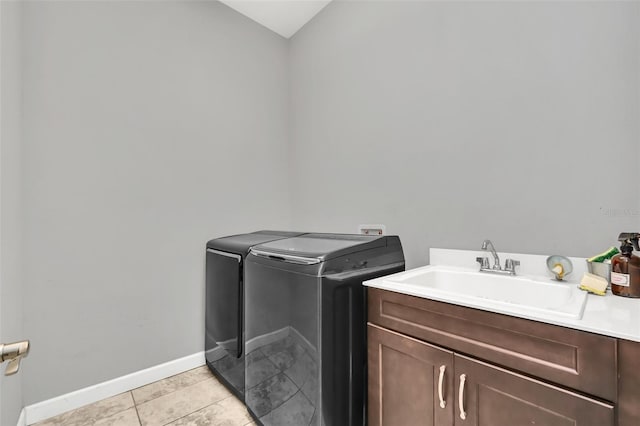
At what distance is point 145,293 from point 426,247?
1.96m

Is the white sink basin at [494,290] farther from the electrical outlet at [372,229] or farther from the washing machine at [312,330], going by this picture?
the electrical outlet at [372,229]

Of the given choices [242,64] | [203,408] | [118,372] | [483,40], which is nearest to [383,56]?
[483,40]

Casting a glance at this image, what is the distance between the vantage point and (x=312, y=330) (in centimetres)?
126

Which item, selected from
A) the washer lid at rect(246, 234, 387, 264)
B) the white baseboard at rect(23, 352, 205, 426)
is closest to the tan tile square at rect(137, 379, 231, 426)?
the white baseboard at rect(23, 352, 205, 426)

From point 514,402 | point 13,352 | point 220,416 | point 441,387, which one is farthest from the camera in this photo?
point 220,416

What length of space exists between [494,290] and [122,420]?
7.12 ft

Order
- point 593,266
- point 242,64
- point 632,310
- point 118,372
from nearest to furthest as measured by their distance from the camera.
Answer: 1. point 632,310
2. point 593,266
3. point 118,372
4. point 242,64

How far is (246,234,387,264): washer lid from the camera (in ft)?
4.30

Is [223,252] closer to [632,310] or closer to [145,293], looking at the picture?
[145,293]

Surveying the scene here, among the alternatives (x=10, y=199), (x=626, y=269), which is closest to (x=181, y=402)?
(x=10, y=199)

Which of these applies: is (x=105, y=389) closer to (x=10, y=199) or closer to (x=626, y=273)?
(x=10, y=199)

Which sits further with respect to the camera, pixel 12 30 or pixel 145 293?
pixel 145 293

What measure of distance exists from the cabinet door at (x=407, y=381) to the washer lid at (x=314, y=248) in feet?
1.22

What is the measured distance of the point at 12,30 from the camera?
1488 millimetres
